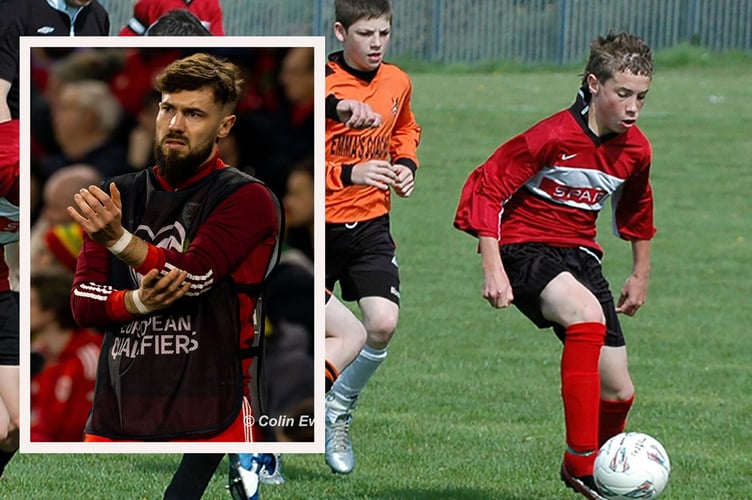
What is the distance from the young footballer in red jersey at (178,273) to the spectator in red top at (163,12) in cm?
403

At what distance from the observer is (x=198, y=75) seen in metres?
3.69

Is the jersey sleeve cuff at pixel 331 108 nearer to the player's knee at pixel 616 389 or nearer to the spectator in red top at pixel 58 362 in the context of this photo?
the player's knee at pixel 616 389

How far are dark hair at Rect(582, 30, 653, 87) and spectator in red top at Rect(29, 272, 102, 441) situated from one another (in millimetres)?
2887

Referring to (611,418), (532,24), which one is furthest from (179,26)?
(532,24)

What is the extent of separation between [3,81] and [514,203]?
217cm

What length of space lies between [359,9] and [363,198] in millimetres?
880

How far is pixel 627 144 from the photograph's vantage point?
20.8ft

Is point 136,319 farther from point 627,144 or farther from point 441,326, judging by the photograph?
point 441,326

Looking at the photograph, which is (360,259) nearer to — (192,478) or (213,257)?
(192,478)

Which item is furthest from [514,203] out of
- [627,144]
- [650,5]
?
[650,5]

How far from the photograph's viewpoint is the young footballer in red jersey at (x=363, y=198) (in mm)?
A: 6992

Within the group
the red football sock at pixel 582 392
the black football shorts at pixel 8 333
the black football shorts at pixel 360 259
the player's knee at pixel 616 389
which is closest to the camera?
the black football shorts at pixel 8 333

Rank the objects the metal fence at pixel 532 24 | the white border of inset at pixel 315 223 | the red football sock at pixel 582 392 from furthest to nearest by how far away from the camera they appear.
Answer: the metal fence at pixel 532 24 → the red football sock at pixel 582 392 → the white border of inset at pixel 315 223

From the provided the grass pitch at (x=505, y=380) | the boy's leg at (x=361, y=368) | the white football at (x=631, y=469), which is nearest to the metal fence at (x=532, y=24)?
the grass pitch at (x=505, y=380)
